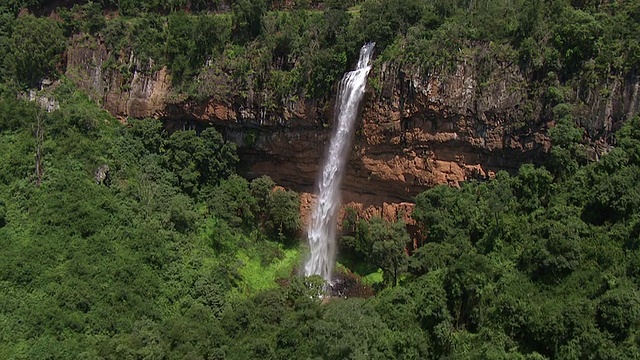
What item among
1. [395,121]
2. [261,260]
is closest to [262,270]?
[261,260]

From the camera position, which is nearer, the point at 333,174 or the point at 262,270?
the point at 262,270

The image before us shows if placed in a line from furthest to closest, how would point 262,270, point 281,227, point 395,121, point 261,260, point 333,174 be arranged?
1. point 281,227
2. point 333,174
3. point 261,260
4. point 262,270
5. point 395,121

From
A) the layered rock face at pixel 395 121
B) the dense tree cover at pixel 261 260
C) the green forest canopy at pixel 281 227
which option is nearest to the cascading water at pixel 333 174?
the layered rock face at pixel 395 121

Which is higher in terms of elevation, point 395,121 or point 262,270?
point 395,121

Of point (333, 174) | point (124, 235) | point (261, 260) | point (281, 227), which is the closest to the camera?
point (124, 235)

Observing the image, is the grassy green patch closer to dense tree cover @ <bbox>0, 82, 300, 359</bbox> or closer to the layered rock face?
dense tree cover @ <bbox>0, 82, 300, 359</bbox>

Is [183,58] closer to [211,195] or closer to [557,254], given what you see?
[211,195]

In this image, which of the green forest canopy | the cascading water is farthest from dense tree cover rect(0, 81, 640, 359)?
the cascading water

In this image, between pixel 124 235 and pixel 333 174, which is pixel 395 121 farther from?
pixel 124 235
